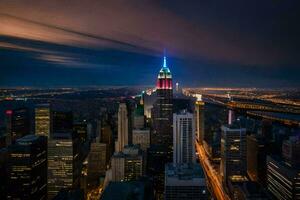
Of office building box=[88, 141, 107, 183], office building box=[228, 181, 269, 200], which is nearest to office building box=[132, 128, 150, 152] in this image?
office building box=[88, 141, 107, 183]

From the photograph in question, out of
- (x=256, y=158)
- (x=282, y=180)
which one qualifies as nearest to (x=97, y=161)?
(x=256, y=158)

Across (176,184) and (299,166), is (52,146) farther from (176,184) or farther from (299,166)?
(299,166)

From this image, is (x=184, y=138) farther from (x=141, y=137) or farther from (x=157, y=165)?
(x=141, y=137)

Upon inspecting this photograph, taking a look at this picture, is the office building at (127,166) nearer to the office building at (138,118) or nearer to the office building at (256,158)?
the office building at (256,158)

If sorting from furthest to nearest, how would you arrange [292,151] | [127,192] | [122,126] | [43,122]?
1. [122,126]
2. [43,122]
3. [292,151]
4. [127,192]

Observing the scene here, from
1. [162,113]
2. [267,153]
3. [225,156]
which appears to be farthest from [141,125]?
[267,153]

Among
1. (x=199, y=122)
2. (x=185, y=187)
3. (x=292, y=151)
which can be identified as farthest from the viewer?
(x=199, y=122)
